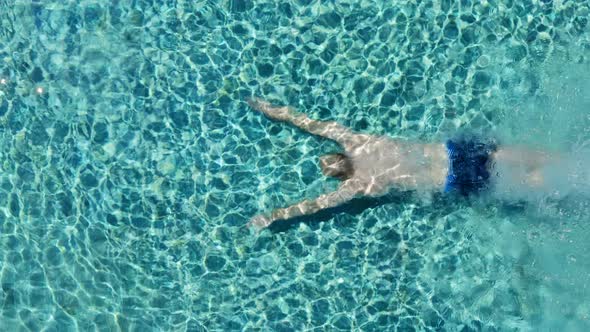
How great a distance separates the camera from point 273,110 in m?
7.24

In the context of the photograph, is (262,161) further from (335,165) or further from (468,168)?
(468,168)

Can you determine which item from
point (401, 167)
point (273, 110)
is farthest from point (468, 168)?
point (273, 110)

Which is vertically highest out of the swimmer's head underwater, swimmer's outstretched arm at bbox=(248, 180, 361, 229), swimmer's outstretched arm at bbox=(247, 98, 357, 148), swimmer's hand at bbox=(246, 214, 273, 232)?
swimmer's outstretched arm at bbox=(247, 98, 357, 148)

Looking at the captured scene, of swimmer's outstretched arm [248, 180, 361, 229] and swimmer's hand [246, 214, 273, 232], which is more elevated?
swimmer's outstretched arm [248, 180, 361, 229]

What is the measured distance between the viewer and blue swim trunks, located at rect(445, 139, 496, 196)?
6.84m

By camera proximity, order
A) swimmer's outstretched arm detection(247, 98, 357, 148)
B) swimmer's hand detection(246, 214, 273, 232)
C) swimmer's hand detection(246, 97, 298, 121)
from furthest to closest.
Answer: swimmer's hand detection(246, 97, 298, 121) → swimmer's outstretched arm detection(247, 98, 357, 148) → swimmer's hand detection(246, 214, 273, 232)

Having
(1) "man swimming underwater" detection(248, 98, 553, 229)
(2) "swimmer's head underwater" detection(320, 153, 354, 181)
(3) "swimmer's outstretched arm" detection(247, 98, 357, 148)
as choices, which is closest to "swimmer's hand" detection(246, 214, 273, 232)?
(1) "man swimming underwater" detection(248, 98, 553, 229)

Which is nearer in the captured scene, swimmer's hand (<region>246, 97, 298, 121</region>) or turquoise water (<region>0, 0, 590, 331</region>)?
turquoise water (<region>0, 0, 590, 331</region>)

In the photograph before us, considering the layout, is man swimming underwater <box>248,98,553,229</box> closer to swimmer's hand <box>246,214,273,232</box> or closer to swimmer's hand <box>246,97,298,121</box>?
swimmer's hand <box>246,214,273,232</box>

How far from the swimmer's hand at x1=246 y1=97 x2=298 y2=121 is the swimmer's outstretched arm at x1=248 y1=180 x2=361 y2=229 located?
913 mm

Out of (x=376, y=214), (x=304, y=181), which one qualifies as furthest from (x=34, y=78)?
(x=376, y=214)

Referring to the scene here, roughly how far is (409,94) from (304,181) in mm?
1463

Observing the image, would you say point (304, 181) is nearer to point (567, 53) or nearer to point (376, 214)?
point (376, 214)

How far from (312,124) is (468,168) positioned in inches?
63.7
